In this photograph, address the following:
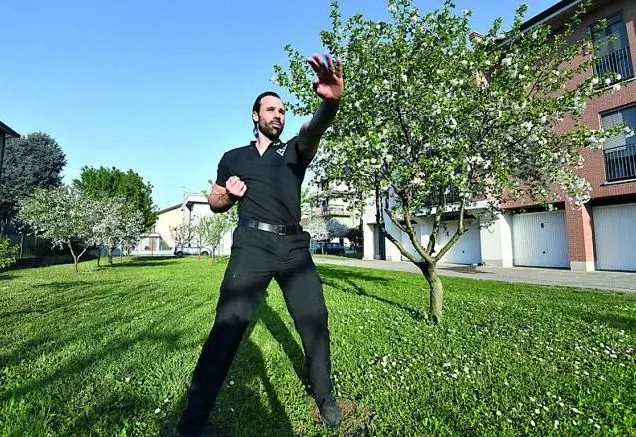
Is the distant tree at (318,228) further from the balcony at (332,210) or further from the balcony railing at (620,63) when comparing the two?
the balcony railing at (620,63)

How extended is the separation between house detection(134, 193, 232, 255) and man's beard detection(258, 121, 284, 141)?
49.1 m

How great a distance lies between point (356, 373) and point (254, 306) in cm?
152

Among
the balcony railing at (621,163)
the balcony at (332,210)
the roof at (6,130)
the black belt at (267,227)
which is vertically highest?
the roof at (6,130)

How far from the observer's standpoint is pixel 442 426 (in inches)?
94.9

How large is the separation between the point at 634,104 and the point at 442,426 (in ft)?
56.9

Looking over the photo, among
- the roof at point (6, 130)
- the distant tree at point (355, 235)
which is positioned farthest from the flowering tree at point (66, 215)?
the distant tree at point (355, 235)

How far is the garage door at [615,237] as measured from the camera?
14.4m

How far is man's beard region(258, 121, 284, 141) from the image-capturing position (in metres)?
2.65

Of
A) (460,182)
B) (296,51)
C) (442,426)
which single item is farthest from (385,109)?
(442,426)

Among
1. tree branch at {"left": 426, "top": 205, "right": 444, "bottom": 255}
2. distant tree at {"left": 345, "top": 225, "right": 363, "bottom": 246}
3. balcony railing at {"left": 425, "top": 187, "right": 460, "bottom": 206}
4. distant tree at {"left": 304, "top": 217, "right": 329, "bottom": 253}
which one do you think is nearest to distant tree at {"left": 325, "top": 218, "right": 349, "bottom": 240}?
distant tree at {"left": 304, "top": 217, "right": 329, "bottom": 253}

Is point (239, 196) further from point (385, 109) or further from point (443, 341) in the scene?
point (385, 109)

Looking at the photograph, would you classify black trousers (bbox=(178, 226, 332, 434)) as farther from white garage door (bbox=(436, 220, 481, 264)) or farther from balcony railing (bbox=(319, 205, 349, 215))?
balcony railing (bbox=(319, 205, 349, 215))

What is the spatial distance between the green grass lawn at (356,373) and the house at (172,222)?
4645 cm

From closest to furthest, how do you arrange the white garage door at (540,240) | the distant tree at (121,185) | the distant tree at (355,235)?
the white garage door at (540,240)
the distant tree at (121,185)
the distant tree at (355,235)
